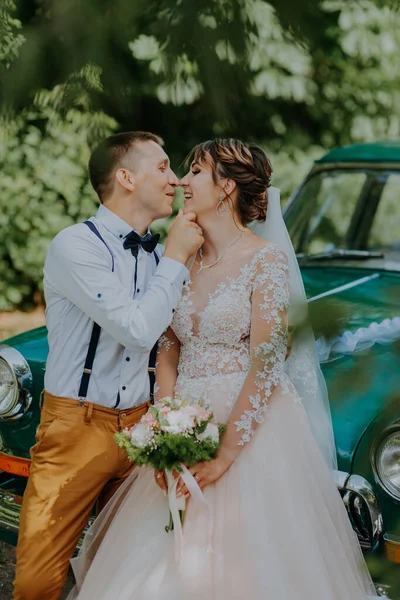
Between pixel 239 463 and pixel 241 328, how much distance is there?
0.43 meters

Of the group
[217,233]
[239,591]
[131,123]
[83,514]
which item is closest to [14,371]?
[83,514]

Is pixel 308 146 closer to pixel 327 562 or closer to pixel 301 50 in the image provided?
pixel 301 50

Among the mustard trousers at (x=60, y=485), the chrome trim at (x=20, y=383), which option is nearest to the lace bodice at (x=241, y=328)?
the mustard trousers at (x=60, y=485)

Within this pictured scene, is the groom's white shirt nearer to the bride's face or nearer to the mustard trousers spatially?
the mustard trousers

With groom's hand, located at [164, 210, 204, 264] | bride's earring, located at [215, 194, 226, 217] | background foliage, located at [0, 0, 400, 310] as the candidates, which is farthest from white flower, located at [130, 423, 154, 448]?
background foliage, located at [0, 0, 400, 310]

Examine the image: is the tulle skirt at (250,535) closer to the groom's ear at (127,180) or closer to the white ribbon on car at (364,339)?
the groom's ear at (127,180)

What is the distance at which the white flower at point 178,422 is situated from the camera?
2.14m

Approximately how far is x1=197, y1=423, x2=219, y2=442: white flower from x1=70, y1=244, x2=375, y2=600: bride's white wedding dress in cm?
11

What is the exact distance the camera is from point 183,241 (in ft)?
7.75

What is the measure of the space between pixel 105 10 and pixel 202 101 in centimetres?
Result: 13

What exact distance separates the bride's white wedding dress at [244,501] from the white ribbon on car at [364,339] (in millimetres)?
1184

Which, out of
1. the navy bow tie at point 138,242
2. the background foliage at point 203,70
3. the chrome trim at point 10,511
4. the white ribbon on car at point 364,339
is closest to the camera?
the background foliage at point 203,70

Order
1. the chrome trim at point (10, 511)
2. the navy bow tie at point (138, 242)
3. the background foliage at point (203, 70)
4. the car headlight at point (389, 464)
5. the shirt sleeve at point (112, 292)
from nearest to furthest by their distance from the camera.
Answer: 1. the background foliage at point (203, 70)
2. the shirt sleeve at point (112, 292)
3. the car headlight at point (389, 464)
4. the navy bow tie at point (138, 242)
5. the chrome trim at point (10, 511)

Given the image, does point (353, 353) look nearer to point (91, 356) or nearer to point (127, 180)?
point (91, 356)
